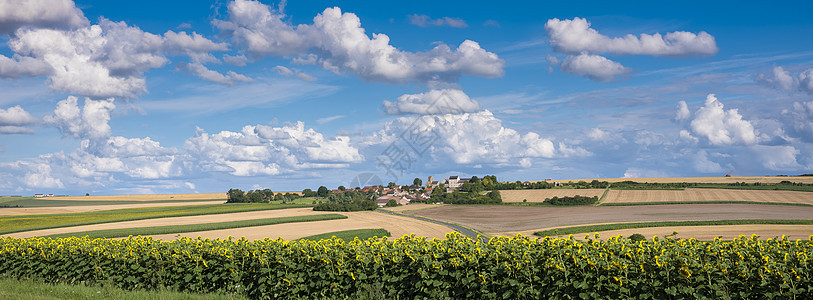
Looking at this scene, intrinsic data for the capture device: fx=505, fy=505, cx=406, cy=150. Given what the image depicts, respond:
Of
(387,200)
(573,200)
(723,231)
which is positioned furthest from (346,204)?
(723,231)

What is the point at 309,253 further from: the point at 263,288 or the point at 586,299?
the point at 586,299

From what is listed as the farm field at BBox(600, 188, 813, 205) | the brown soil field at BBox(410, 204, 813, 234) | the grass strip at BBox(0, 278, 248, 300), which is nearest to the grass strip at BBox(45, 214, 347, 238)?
the brown soil field at BBox(410, 204, 813, 234)

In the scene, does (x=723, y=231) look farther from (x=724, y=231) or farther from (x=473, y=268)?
(x=473, y=268)

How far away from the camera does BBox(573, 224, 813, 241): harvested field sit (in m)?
46.5

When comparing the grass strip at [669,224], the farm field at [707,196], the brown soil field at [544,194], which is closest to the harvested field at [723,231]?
the grass strip at [669,224]

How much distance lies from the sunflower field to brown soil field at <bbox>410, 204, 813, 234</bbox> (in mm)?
48521

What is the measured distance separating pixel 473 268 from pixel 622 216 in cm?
6737

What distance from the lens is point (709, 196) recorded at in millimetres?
93500

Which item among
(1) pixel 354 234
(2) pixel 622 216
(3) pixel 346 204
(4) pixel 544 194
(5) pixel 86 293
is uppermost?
(4) pixel 544 194

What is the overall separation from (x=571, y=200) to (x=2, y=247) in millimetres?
97299

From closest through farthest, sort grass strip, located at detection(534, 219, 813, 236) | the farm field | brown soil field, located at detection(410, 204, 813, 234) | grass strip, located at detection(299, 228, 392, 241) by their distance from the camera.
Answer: grass strip, located at detection(299, 228, 392, 241)
grass strip, located at detection(534, 219, 813, 236)
brown soil field, located at detection(410, 204, 813, 234)
the farm field

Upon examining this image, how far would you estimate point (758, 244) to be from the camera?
920 centimetres

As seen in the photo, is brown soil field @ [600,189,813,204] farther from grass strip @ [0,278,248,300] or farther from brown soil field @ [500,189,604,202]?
grass strip @ [0,278,248,300]

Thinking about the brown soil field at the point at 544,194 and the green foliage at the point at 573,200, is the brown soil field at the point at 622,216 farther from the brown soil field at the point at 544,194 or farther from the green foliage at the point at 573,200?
the brown soil field at the point at 544,194
